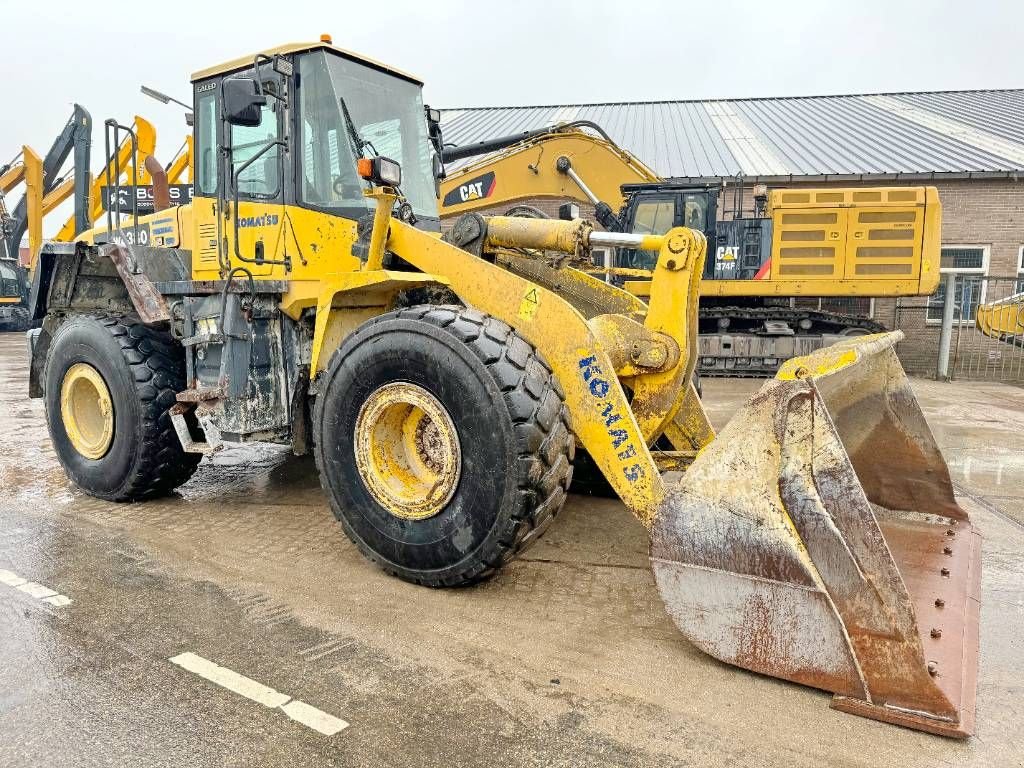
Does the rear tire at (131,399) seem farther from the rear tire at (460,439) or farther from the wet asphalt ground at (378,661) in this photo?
the rear tire at (460,439)

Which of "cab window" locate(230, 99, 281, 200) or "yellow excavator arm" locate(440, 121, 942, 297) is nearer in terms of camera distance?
"cab window" locate(230, 99, 281, 200)

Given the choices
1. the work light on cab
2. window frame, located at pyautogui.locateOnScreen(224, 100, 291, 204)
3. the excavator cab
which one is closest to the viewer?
the work light on cab

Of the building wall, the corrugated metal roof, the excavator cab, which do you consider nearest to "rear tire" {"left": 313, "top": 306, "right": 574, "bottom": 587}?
the excavator cab

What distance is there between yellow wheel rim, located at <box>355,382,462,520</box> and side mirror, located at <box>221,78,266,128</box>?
5.12 feet

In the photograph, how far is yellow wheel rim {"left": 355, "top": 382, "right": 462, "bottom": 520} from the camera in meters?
3.22

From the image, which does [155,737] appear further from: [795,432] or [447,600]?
[795,432]

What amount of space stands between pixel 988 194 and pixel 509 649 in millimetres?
17061

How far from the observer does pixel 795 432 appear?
8.50 feet

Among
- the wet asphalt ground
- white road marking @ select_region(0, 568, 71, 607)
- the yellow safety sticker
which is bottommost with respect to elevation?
white road marking @ select_region(0, 568, 71, 607)

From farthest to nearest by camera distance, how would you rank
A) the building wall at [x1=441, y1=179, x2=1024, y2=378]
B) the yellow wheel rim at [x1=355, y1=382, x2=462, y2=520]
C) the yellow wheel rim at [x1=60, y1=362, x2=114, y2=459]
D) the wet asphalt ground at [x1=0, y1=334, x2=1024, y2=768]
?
the building wall at [x1=441, y1=179, x2=1024, y2=378] < the yellow wheel rim at [x1=60, y1=362, x2=114, y2=459] < the yellow wheel rim at [x1=355, y1=382, x2=462, y2=520] < the wet asphalt ground at [x1=0, y1=334, x2=1024, y2=768]

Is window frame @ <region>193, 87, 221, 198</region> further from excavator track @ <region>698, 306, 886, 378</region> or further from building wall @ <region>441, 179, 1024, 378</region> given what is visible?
building wall @ <region>441, 179, 1024, 378</region>

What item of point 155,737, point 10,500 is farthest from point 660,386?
point 10,500

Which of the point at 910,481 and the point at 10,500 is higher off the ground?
the point at 910,481

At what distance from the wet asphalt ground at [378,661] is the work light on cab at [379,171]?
186cm
